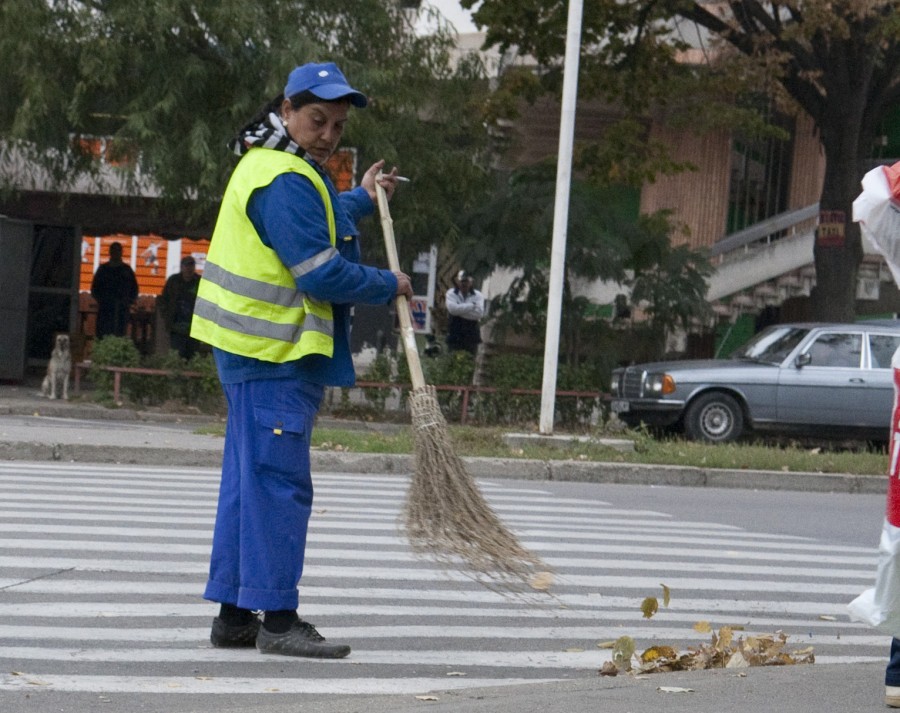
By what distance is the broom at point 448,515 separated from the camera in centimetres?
557

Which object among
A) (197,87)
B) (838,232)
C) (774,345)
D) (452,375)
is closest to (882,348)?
(774,345)

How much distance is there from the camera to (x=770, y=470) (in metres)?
14.9

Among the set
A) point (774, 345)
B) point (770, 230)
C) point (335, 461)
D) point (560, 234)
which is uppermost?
point (770, 230)

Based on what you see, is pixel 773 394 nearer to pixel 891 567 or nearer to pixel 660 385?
pixel 660 385

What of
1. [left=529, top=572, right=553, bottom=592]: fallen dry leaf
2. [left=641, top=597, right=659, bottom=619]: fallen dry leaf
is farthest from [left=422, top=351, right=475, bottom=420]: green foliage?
[left=529, top=572, right=553, bottom=592]: fallen dry leaf

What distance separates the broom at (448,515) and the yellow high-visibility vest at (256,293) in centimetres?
42

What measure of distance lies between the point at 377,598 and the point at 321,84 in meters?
2.41

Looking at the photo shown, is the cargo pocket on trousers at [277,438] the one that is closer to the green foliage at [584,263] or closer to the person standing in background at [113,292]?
the green foliage at [584,263]

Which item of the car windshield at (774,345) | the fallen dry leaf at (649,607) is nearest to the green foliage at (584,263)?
the car windshield at (774,345)

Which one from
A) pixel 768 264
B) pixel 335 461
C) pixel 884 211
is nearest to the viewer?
pixel 884 211

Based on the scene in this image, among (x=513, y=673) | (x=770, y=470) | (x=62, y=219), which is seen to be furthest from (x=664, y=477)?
(x=62, y=219)

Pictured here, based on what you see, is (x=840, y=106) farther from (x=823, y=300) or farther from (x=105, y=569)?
(x=105, y=569)

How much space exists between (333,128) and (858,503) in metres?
9.34

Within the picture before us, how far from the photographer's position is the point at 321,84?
5.44 meters
